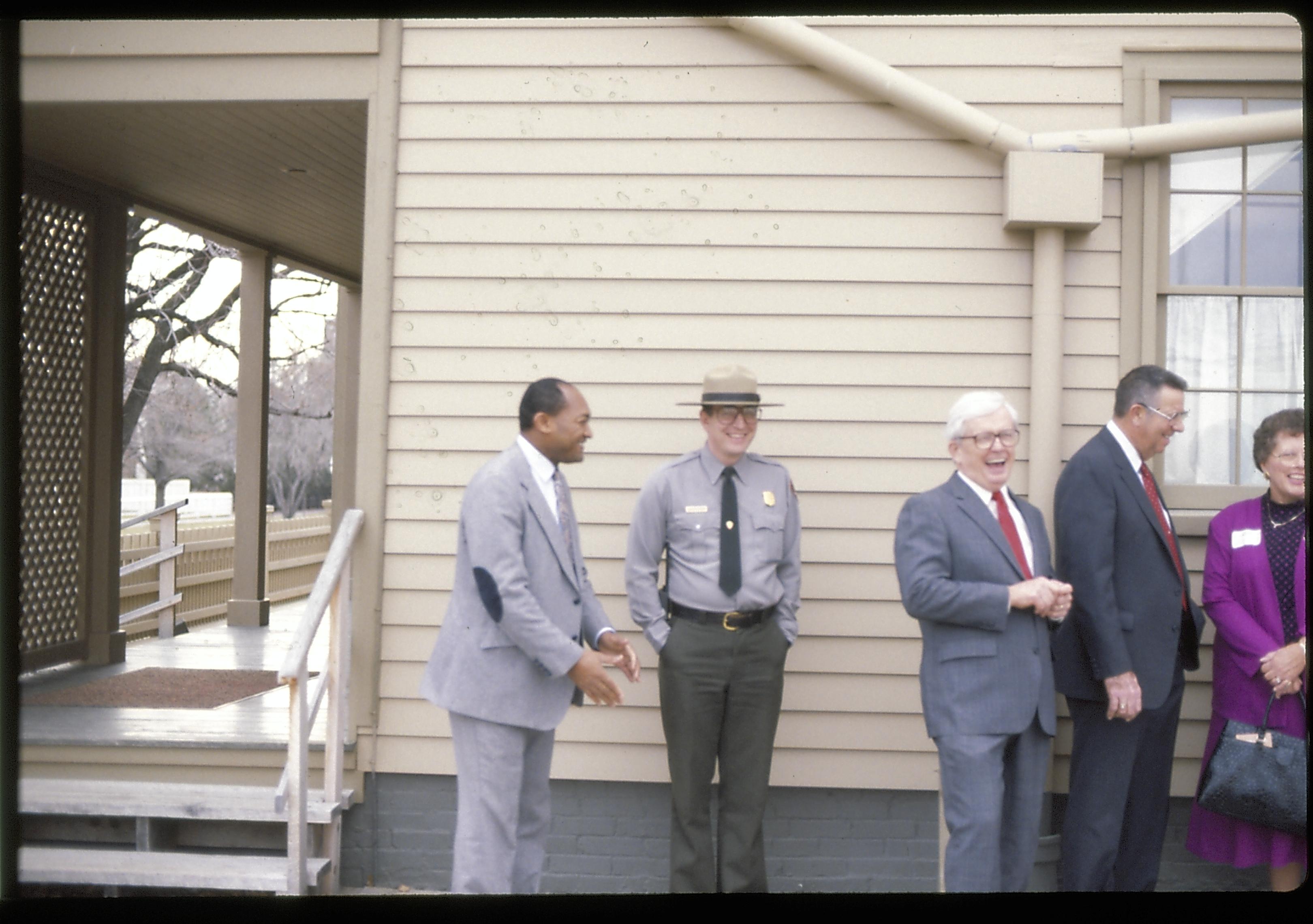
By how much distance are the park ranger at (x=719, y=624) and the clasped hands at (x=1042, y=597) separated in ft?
3.04

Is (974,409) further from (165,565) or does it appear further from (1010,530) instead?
(165,565)

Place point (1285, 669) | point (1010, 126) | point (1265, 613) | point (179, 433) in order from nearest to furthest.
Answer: point (1285, 669)
point (1265, 613)
point (1010, 126)
point (179, 433)

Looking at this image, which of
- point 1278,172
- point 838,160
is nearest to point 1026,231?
point 838,160

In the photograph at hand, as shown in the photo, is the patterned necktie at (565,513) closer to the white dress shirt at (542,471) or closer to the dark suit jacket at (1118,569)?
the white dress shirt at (542,471)

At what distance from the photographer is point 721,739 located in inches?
160

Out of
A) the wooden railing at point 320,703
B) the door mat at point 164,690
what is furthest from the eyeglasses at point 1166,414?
the door mat at point 164,690

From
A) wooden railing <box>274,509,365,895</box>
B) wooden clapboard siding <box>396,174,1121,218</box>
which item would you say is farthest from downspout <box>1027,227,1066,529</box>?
wooden railing <box>274,509,365,895</box>

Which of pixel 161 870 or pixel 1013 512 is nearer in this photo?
pixel 1013 512

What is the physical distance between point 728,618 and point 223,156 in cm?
385

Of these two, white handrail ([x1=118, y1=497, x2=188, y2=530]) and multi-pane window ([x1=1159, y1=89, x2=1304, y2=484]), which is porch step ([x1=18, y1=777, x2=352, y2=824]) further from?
white handrail ([x1=118, y1=497, x2=188, y2=530])

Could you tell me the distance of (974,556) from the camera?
11.5 feet

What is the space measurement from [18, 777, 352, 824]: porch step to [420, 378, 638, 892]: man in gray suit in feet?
3.77

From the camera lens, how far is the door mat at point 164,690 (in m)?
5.32

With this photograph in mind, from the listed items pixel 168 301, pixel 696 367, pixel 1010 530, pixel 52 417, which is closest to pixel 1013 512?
pixel 1010 530
